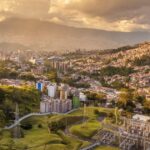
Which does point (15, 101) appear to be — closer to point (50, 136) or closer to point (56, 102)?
point (56, 102)

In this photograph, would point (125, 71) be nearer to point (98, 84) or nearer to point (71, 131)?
point (98, 84)

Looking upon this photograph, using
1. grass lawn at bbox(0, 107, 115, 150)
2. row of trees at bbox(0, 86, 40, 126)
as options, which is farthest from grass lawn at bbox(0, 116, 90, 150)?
row of trees at bbox(0, 86, 40, 126)

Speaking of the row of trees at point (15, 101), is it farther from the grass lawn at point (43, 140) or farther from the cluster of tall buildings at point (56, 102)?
the grass lawn at point (43, 140)

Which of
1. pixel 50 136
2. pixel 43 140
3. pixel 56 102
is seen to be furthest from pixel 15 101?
pixel 43 140

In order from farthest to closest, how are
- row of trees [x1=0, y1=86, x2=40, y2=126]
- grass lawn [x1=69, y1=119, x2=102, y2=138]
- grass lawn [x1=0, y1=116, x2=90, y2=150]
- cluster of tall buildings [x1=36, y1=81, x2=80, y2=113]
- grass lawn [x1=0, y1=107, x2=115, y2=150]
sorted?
cluster of tall buildings [x1=36, y1=81, x2=80, y2=113] < row of trees [x1=0, y1=86, x2=40, y2=126] < grass lawn [x1=69, y1=119, x2=102, y2=138] < grass lawn [x1=0, y1=107, x2=115, y2=150] < grass lawn [x1=0, y1=116, x2=90, y2=150]

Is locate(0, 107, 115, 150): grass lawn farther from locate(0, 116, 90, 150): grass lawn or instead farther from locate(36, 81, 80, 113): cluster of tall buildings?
locate(36, 81, 80, 113): cluster of tall buildings

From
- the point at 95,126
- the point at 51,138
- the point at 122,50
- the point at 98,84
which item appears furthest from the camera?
the point at 122,50

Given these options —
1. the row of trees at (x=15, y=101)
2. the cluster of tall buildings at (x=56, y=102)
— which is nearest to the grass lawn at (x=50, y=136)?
the row of trees at (x=15, y=101)

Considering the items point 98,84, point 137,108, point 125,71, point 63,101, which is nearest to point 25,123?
point 63,101
